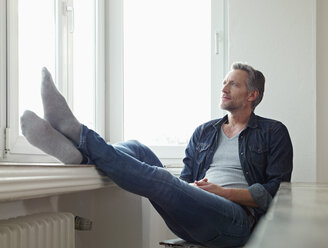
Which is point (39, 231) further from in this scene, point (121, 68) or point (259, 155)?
point (121, 68)

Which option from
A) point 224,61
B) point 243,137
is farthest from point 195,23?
point 243,137

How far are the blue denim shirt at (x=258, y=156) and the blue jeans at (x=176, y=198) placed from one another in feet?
0.49

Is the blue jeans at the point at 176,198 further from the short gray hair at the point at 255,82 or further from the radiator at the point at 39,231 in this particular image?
the short gray hair at the point at 255,82

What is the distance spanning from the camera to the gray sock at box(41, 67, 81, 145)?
1.56m

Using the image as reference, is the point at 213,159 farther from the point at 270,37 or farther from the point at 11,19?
the point at 11,19

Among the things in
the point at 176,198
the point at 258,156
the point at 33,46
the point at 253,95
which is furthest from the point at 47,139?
the point at 253,95

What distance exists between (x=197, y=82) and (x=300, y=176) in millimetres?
756

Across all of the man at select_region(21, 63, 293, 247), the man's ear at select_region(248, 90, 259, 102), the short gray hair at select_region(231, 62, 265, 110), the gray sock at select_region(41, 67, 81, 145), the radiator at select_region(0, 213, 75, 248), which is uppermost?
the short gray hair at select_region(231, 62, 265, 110)

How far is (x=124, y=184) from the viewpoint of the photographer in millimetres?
1604

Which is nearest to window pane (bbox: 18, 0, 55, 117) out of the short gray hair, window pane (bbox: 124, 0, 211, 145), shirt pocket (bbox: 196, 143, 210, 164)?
window pane (bbox: 124, 0, 211, 145)

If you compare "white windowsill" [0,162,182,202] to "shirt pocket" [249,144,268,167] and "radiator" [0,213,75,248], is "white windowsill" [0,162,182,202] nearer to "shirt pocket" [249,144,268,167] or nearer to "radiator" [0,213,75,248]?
"radiator" [0,213,75,248]

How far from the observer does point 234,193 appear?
1.91 m

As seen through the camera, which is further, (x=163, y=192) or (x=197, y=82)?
(x=197, y=82)

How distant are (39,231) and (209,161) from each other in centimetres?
90
